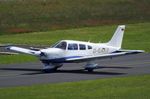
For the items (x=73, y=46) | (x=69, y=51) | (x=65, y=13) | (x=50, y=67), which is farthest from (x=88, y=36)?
(x=50, y=67)

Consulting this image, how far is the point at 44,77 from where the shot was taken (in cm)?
3148

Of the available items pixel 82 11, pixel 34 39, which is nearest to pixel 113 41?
pixel 34 39

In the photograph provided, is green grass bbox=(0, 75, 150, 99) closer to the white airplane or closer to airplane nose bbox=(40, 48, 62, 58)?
the white airplane

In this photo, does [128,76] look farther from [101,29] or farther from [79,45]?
[101,29]

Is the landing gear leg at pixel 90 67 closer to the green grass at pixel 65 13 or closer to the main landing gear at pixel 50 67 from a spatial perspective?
the main landing gear at pixel 50 67

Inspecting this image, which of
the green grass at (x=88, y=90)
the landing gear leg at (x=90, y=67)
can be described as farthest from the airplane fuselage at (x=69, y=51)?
the green grass at (x=88, y=90)

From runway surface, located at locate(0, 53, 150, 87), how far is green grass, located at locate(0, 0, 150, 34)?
114ft

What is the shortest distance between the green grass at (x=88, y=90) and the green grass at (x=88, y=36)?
81.9 ft

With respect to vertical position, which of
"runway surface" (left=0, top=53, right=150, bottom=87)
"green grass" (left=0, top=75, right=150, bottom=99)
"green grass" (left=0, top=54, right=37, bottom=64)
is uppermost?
"green grass" (left=0, top=75, right=150, bottom=99)

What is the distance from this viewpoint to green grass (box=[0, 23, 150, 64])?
58941mm

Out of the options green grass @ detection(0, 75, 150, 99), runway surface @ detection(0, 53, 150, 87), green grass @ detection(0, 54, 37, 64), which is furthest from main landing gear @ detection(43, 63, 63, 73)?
green grass @ detection(0, 54, 37, 64)

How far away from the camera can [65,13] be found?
82.2 metres

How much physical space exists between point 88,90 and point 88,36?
129 ft

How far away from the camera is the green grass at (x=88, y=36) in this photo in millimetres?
58941
